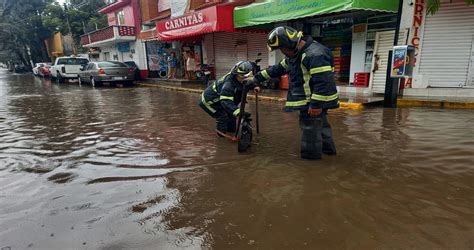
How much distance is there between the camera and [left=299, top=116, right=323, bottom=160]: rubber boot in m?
3.98

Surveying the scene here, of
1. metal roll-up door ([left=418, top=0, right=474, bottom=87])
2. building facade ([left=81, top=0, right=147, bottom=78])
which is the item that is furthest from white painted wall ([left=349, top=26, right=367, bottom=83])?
building facade ([left=81, top=0, right=147, bottom=78])

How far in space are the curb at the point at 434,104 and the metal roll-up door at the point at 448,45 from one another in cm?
137

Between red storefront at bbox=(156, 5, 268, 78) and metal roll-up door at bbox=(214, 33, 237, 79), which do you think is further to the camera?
metal roll-up door at bbox=(214, 33, 237, 79)

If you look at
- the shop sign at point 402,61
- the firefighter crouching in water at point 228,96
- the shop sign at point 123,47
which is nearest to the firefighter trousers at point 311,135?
the firefighter crouching in water at point 228,96

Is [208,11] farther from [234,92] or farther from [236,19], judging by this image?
[234,92]

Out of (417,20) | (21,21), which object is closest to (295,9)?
(417,20)

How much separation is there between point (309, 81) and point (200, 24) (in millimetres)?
10728

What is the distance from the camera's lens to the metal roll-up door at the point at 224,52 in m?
16.5

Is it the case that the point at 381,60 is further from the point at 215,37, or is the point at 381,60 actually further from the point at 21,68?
the point at 21,68

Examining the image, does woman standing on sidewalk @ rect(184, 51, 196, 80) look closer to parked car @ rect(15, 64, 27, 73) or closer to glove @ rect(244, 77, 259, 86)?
glove @ rect(244, 77, 259, 86)

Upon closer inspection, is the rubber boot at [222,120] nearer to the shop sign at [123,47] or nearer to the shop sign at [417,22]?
the shop sign at [417,22]

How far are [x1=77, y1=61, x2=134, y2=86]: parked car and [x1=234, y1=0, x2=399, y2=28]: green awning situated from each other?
8.01m

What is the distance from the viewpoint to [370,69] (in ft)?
34.5

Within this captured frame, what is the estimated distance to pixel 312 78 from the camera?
3729 millimetres
